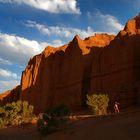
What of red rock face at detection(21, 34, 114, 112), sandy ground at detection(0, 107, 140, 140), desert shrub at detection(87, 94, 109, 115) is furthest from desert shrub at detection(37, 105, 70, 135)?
red rock face at detection(21, 34, 114, 112)

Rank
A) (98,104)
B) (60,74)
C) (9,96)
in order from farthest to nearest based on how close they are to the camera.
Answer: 1. (9,96)
2. (60,74)
3. (98,104)

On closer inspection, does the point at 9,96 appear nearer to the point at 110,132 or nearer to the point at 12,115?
the point at 12,115

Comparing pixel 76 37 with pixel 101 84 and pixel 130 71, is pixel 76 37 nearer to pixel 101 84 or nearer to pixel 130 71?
pixel 101 84

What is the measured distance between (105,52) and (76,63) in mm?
7842

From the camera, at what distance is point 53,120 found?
25922 millimetres

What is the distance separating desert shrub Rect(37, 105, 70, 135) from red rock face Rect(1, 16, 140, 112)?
15536 mm

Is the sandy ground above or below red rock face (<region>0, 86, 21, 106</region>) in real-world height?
below

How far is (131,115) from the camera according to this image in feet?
78.2

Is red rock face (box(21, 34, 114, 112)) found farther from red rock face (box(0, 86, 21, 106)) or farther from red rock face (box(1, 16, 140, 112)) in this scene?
red rock face (box(0, 86, 21, 106))

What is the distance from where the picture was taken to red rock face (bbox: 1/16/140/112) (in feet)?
141

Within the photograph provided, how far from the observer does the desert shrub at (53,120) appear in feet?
84.0

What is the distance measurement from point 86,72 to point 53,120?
27.2 metres

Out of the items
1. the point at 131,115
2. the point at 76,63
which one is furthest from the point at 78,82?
the point at 131,115

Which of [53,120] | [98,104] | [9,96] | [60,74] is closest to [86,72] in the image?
[60,74]
